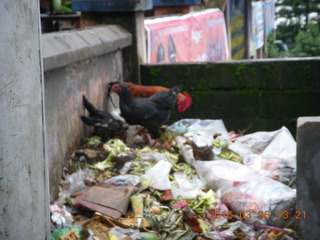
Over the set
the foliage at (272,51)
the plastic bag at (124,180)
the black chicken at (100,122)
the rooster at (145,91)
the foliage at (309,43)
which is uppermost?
the rooster at (145,91)

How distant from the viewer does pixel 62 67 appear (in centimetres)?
562

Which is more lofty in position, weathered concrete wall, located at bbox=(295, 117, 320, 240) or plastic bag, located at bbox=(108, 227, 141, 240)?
weathered concrete wall, located at bbox=(295, 117, 320, 240)

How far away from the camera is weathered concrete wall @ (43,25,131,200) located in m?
5.26

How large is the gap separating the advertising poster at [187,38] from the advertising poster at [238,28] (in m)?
2.35

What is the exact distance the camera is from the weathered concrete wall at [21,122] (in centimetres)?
189

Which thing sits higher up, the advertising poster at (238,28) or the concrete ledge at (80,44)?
the concrete ledge at (80,44)

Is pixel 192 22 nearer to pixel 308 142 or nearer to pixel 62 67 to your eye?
pixel 62 67

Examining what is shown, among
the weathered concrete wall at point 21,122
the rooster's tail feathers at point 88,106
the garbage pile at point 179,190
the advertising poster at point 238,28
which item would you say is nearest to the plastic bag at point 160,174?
the garbage pile at point 179,190

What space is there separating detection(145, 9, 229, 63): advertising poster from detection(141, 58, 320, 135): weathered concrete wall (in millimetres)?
936

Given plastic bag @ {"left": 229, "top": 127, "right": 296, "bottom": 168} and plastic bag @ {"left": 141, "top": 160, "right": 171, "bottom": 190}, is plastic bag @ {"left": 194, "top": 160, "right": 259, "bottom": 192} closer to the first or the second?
plastic bag @ {"left": 141, "top": 160, "right": 171, "bottom": 190}

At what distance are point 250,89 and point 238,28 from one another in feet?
35.1

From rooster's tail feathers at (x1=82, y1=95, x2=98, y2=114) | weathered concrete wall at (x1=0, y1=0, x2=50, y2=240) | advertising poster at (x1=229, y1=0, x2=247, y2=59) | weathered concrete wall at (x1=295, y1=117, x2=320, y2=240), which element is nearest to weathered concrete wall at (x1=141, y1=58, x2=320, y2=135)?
rooster's tail feathers at (x1=82, y1=95, x2=98, y2=114)

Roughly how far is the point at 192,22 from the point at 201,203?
7.00 meters
